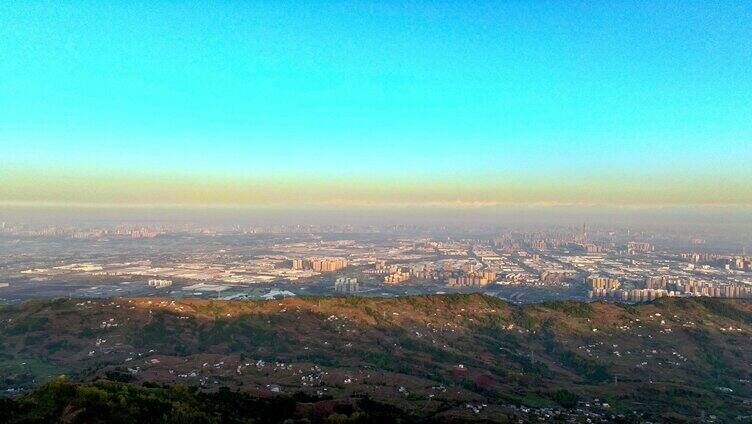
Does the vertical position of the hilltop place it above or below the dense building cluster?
above

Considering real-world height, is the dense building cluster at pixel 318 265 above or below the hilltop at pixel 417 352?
below

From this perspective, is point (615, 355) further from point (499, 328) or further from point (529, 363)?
point (499, 328)

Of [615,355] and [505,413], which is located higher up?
[505,413]

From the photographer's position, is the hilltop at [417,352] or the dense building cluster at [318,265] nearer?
the hilltop at [417,352]

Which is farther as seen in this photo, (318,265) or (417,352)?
(318,265)

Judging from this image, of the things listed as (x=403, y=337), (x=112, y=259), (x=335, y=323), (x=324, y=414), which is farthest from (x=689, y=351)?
(x=112, y=259)

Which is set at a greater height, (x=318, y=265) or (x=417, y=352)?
(x=417, y=352)

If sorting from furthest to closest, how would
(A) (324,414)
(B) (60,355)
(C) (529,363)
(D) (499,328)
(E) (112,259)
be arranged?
(E) (112,259) < (D) (499,328) < (C) (529,363) < (B) (60,355) < (A) (324,414)

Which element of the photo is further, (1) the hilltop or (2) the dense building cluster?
(2) the dense building cluster
